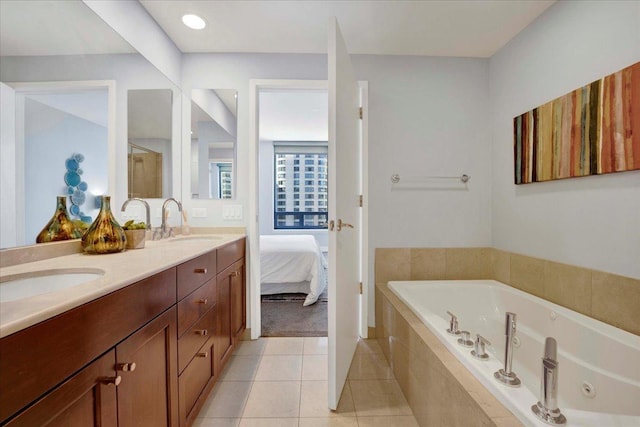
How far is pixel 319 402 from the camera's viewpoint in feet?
5.23

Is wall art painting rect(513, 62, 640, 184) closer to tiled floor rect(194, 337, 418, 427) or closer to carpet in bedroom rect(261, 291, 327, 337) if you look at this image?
tiled floor rect(194, 337, 418, 427)

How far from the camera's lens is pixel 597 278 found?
1.50 meters

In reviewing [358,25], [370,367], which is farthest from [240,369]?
[358,25]

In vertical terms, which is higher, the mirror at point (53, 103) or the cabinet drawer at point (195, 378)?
the mirror at point (53, 103)

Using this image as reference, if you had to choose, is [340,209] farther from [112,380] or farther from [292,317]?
[292,317]

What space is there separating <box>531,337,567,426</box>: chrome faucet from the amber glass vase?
1.67 meters

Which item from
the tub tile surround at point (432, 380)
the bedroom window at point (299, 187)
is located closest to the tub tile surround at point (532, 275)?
the tub tile surround at point (432, 380)

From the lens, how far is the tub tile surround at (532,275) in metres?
1.39

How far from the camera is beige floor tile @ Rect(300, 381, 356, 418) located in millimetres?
1509

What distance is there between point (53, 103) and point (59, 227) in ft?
1.66

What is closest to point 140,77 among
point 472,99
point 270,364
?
point 270,364

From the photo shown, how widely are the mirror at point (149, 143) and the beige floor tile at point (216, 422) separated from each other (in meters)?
A: 1.32

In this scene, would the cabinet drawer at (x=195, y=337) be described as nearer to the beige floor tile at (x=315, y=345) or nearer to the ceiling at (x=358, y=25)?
the beige floor tile at (x=315, y=345)

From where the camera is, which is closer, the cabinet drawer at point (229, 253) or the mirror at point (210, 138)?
the cabinet drawer at point (229, 253)
